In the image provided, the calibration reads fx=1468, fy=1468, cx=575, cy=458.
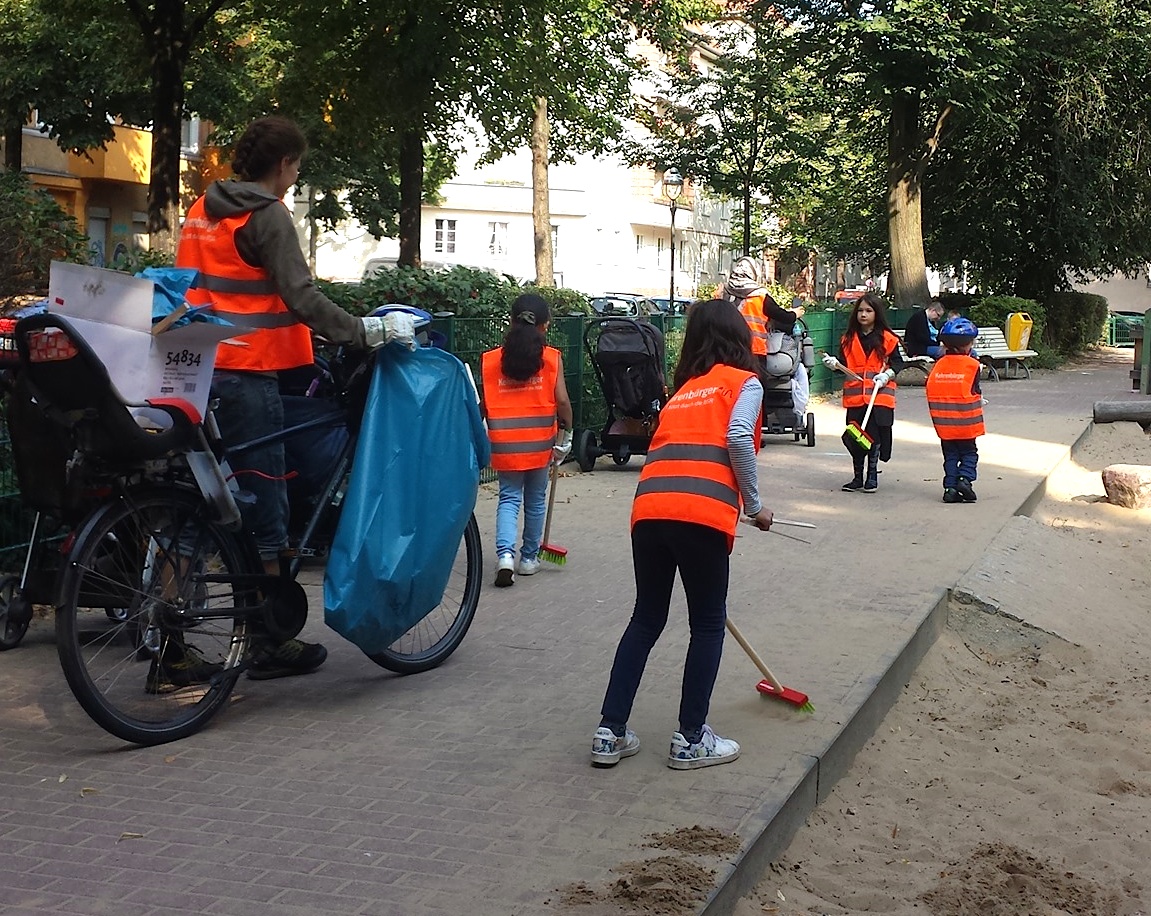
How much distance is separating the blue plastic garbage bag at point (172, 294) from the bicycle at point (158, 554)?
31cm

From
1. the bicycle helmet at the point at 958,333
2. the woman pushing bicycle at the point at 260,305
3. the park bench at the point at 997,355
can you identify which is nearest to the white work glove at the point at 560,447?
the woman pushing bicycle at the point at 260,305

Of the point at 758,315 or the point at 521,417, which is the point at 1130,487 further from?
the point at 521,417

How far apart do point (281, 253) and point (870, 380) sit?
7807mm

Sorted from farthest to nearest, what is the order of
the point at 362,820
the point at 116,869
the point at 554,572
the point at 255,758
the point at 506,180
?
the point at 506,180, the point at 554,572, the point at 255,758, the point at 362,820, the point at 116,869

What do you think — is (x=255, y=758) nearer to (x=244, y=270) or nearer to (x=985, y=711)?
(x=244, y=270)

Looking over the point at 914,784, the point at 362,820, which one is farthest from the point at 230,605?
the point at 914,784

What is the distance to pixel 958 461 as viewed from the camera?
11773mm

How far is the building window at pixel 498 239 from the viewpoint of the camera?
61.3m

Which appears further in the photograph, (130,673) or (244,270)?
(244,270)

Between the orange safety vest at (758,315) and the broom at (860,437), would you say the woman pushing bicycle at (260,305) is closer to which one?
the broom at (860,437)

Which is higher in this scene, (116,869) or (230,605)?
(230,605)

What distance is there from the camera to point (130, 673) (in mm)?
5102

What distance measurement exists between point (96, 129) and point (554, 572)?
90.0 ft

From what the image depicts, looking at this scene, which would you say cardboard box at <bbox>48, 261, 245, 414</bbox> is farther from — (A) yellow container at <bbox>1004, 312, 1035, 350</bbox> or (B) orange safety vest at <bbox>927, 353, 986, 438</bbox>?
(A) yellow container at <bbox>1004, 312, 1035, 350</bbox>
